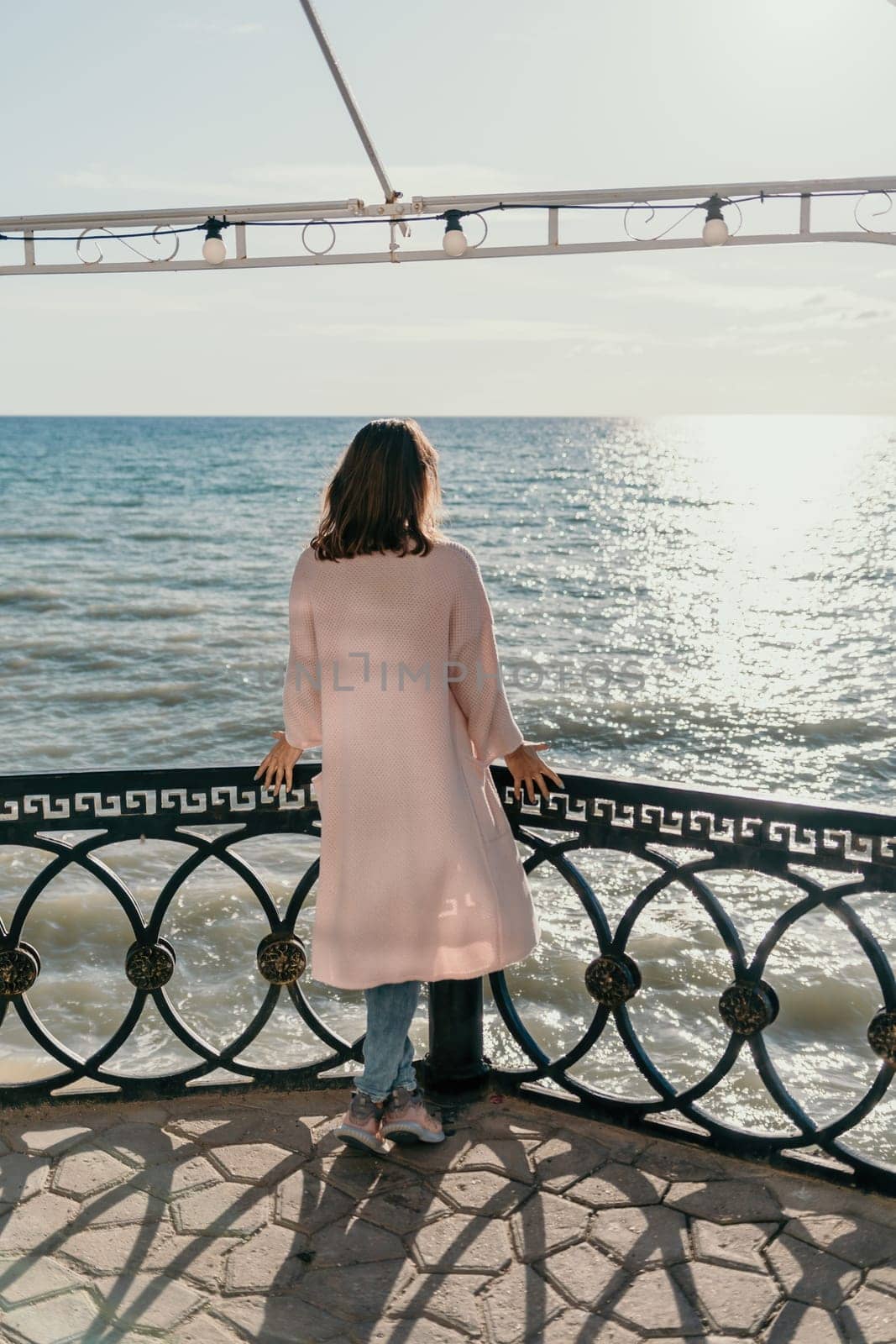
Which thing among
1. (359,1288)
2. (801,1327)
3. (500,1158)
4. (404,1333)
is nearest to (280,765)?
(500,1158)

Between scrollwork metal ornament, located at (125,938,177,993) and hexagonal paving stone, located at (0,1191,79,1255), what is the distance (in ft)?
1.96

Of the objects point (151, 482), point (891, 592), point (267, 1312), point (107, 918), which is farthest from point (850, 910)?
point (151, 482)

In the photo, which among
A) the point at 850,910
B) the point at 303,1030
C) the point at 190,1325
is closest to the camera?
the point at 190,1325

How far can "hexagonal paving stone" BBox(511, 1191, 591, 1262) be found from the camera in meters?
2.88

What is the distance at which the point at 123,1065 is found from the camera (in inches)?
221

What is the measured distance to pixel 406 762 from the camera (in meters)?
3.05

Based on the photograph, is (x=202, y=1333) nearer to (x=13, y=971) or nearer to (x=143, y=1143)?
(x=143, y=1143)

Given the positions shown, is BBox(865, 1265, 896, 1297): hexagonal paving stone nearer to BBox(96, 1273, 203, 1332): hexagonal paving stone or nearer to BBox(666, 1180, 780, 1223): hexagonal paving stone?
BBox(666, 1180, 780, 1223): hexagonal paving stone

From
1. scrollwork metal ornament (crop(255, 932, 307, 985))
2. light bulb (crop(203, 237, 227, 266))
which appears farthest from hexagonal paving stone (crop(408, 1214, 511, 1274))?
light bulb (crop(203, 237, 227, 266))

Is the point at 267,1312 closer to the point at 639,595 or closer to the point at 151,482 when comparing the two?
the point at 639,595

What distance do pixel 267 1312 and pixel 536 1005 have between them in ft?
14.4

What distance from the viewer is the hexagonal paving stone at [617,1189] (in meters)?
3.05

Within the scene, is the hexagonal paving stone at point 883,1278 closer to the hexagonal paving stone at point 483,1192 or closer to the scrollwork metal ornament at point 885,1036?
the scrollwork metal ornament at point 885,1036

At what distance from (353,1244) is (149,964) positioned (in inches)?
38.9
